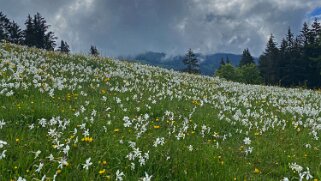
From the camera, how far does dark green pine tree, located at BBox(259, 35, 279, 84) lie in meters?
87.6

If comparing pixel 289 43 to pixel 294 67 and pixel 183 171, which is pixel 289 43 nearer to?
pixel 294 67

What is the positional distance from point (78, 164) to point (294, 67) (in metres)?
82.5

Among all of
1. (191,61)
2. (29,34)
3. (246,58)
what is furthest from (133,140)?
(246,58)

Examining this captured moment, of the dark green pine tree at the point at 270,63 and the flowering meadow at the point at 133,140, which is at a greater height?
the dark green pine tree at the point at 270,63

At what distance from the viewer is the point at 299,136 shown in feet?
32.4

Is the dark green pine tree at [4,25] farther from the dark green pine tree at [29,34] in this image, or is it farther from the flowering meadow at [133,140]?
the flowering meadow at [133,140]

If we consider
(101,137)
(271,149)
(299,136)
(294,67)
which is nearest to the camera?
(101,137)

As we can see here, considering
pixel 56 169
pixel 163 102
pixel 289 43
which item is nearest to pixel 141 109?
pixel 163 102

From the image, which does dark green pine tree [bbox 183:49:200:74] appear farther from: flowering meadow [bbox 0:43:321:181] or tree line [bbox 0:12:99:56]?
flowering meadow [bbox 0:43:321:181]

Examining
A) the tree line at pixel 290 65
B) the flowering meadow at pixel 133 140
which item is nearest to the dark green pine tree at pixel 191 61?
the tree line at pixel 290 65

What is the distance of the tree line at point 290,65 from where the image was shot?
264 feet

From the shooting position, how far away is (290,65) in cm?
8312

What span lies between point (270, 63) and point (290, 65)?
6.27 metres

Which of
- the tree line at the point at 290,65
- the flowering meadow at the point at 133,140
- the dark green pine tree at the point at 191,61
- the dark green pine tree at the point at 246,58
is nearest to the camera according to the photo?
the flowering meadow at the point at 133,140
